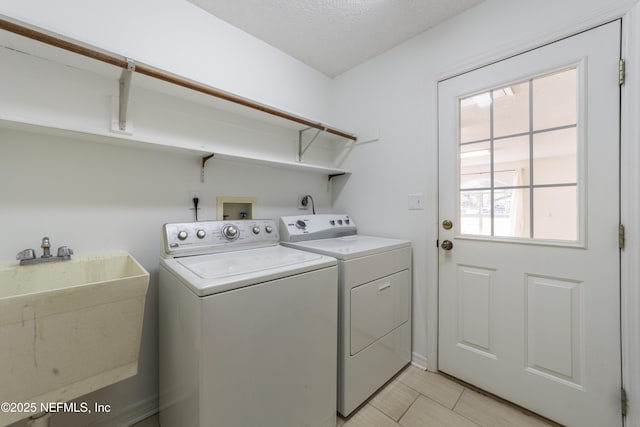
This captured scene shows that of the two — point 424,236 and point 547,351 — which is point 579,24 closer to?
point 424,236

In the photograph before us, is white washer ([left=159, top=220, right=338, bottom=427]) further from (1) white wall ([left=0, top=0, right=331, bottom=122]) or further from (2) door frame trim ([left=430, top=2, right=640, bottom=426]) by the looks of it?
(2) door frame trim ([left=430, top=2, right=640, bottom=426])

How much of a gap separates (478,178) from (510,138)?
27 centimetres

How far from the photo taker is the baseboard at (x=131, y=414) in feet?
4.17

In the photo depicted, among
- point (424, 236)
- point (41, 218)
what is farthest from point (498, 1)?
point (41, 218)

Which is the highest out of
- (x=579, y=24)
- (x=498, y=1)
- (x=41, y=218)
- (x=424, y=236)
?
(x=498, y=1)

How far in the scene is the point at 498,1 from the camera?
4.86ft

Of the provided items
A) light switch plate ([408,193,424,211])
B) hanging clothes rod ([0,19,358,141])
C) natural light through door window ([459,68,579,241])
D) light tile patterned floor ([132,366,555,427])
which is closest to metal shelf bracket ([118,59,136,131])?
hanging clothes rod ([0,19,358,141])

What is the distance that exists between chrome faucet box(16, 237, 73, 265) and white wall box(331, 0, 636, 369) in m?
1.84

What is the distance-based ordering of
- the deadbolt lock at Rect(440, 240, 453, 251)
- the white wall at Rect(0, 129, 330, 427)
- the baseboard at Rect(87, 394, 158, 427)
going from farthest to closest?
the deadbolt lock at Rect(440, 240, 453, 251) → the baseboard at Rect(87, 394, 158, 427) → the white wall at Rect(0, 129, 330, 427)

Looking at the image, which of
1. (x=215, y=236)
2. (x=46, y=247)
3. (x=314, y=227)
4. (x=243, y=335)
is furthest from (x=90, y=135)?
(x=314, y=227)

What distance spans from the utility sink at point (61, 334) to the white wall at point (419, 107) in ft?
5.37

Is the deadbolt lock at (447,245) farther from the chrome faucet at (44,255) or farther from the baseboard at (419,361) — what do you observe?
the chrome faucet at (44,255)

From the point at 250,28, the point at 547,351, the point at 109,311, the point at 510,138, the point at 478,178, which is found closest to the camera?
the point at 109,311

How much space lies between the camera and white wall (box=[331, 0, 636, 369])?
1363 millimetres
